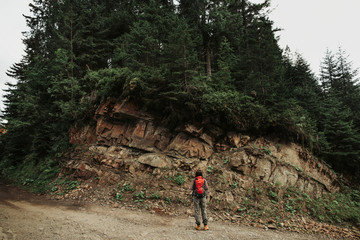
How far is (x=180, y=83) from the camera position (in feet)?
33.6

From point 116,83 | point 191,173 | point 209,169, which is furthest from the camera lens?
point 116,83

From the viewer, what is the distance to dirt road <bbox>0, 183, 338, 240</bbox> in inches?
182

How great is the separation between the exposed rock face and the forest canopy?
0.86 metres

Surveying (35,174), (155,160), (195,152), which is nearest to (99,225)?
(155,160)

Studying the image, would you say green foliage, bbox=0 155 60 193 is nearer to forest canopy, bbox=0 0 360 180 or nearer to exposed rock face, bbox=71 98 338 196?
forest canopy, bbox=0 0 360 180

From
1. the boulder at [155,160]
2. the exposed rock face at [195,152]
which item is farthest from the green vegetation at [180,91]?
the boulder at [155,160]

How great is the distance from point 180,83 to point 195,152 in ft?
14.9

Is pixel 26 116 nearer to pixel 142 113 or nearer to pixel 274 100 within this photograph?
pixel 142 113

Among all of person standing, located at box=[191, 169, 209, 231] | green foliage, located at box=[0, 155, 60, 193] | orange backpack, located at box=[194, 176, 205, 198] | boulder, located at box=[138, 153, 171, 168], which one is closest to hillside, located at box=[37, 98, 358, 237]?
boulder, located at box=[138, 153, 171, 168]

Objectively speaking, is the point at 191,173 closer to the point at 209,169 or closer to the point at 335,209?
the point at 209,169

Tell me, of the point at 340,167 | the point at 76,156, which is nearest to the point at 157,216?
the point at 76,156

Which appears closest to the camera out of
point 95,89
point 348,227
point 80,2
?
point 348,227

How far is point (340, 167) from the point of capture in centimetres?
1182

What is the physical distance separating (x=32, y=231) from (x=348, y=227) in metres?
13.0
